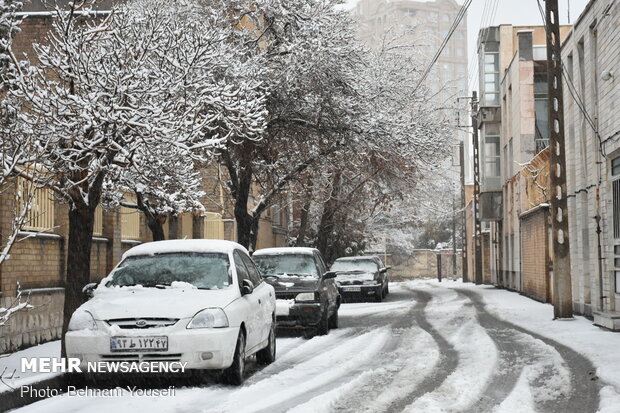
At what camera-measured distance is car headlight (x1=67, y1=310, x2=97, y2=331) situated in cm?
871

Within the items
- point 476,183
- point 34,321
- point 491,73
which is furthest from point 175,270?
point 476,183

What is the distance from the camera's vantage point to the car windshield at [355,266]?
1149 inches

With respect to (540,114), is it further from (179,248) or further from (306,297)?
(179,248)

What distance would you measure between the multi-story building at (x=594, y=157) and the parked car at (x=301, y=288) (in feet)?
17.6

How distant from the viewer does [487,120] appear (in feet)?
134

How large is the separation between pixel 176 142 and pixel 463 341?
6.55 m

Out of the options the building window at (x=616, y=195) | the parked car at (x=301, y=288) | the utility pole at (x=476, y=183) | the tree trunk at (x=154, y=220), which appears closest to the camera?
the parked car at (x=301, y=288)

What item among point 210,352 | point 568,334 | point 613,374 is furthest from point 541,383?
point 568,334

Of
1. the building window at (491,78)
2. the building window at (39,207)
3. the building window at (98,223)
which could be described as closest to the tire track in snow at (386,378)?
the building window at (39,207)

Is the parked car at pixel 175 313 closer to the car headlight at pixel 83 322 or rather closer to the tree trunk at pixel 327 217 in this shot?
the car headlight at pixel 83 322

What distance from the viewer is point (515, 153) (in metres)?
34.9

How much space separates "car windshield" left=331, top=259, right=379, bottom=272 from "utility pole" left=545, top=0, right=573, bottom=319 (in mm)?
11265

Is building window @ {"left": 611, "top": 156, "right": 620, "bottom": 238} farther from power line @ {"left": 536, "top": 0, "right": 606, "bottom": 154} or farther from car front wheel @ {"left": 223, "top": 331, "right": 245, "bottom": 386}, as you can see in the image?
car front wheel @ {"left": 223, "top": 331, "right": 245, "bottom": 386}

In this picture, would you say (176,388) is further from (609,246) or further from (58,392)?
(609,246)
